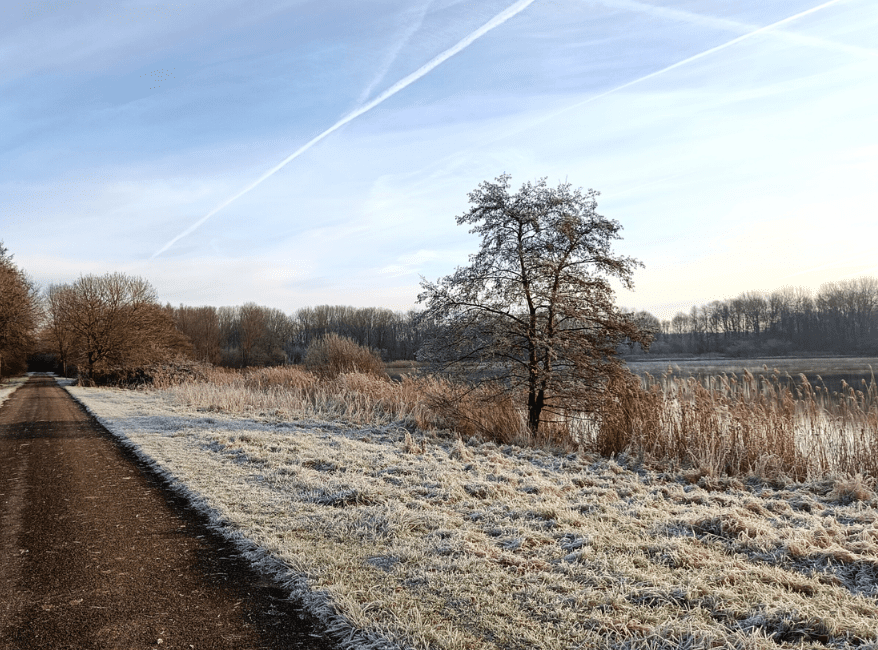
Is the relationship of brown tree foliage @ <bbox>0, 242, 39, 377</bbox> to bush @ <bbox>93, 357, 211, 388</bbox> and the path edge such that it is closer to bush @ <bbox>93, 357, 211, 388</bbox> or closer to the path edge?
bush @ <bbox>93, 357, 211, 388</bbox>

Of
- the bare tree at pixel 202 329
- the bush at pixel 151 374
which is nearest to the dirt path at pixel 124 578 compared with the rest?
the bush at pixel 151 374

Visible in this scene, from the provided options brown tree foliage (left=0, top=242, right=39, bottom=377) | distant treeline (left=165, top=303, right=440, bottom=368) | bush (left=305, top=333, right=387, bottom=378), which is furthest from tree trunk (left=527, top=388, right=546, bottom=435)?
distant treeline (left=165, top=303, right=440, bottom=368)

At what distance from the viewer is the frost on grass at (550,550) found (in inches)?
110

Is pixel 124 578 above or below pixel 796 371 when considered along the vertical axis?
above

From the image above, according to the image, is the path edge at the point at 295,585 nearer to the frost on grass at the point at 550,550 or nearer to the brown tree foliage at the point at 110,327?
the frost on grass at the point at 550,550

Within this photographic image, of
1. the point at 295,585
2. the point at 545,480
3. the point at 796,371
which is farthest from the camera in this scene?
the point at 796,371

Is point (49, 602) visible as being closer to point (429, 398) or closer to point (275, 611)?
point (275, 611)

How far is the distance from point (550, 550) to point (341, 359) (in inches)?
707

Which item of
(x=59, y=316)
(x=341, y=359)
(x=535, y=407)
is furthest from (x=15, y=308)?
(x=535, y=407)

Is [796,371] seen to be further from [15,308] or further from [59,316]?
[59,316]

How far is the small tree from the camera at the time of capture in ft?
28.6

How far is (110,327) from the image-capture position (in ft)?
116

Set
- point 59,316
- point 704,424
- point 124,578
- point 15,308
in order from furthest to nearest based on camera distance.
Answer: point 59,316, point 15,308, point 704,424, point 124,578

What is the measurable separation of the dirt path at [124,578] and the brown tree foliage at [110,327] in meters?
32.1
